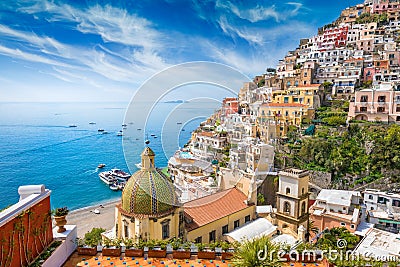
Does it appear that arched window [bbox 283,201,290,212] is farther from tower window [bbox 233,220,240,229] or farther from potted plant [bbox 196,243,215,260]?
potted plant [bbox 196,243,215,260]

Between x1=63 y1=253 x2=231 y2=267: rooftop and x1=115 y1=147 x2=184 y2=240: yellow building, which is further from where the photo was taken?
x1=115 y1=147 x2=184 y2=240: yellow building

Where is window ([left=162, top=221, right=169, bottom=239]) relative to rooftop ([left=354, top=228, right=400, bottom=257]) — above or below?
above

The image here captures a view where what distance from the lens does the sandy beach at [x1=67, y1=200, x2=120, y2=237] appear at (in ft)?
91.5

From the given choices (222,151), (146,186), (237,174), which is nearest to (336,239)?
(237,174)

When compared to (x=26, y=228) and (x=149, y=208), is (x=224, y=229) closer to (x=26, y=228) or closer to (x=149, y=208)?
(x=149, y=208)

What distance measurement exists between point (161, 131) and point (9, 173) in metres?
54.9

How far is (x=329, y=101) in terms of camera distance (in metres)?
38.8

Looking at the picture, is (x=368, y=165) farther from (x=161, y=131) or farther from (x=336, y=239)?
(x=161, y=131)

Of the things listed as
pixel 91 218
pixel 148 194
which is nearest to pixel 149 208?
pixel 148 194

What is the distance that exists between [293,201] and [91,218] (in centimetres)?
2400

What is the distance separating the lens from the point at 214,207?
14.0 m

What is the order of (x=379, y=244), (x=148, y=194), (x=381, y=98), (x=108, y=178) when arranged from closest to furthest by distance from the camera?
(x=148, y=194) < (x=379, y=244) < (x=381, y=98) < (x=108, y=178)

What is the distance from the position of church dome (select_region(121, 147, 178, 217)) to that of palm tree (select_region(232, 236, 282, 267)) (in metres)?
6.00

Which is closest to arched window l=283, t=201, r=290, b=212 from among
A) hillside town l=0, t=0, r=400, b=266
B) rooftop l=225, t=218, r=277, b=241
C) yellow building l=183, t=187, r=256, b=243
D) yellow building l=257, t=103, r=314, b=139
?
hillside town l=0, t=0, r=400, b=266
